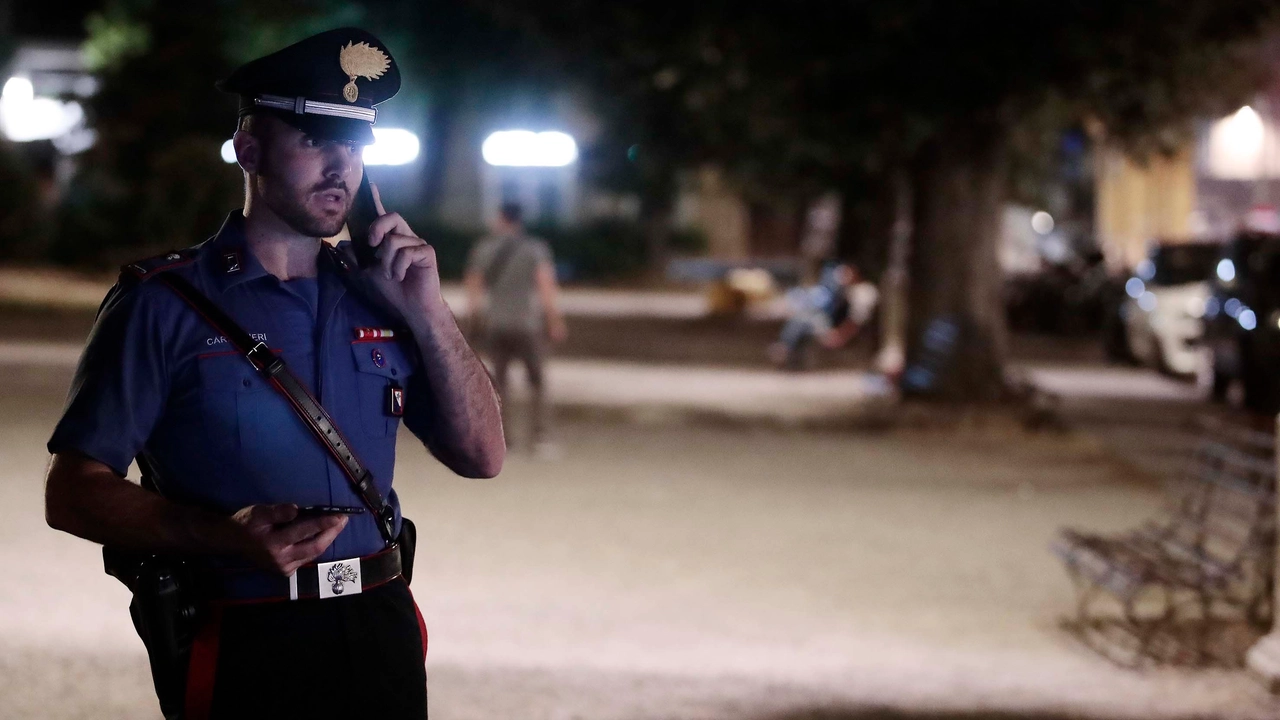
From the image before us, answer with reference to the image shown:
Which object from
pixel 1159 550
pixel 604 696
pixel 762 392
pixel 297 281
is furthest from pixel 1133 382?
pixel 297 281

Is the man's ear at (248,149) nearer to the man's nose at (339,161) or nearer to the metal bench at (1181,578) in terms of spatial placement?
the man's nose at (339,161)

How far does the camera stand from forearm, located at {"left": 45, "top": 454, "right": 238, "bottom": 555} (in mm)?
2707

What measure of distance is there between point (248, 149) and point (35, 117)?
1558 inches

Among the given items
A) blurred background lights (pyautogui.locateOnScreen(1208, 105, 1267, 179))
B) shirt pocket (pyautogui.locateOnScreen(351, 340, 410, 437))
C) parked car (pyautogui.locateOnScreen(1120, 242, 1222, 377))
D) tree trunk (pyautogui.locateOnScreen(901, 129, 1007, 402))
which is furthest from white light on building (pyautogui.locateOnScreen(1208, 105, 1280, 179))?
shirt pocket (pyautogui.locateOnScreen(351, 340, 410, 437))

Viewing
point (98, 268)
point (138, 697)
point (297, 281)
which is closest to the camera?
point (297, 281)

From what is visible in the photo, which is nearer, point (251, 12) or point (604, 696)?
point (604, 696)

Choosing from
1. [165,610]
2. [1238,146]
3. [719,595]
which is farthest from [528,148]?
[1238,146]

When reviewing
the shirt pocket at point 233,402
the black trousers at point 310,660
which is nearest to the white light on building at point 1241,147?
the black trousers at point 310,660

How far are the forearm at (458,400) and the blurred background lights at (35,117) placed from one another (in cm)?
3582

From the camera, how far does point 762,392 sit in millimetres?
Result: 20141

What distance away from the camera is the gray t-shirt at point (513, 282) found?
13289 mm

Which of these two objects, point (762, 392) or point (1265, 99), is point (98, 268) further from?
point (1265, 99)

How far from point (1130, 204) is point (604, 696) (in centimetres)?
4904

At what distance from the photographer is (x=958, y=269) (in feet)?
55.5
